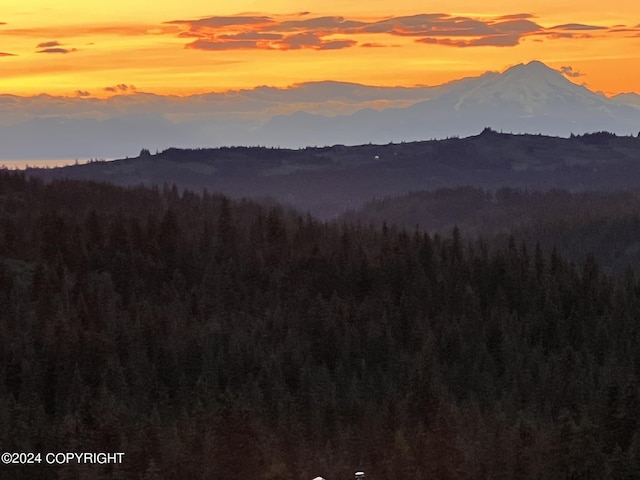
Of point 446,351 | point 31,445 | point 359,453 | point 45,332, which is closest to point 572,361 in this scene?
point 446,351

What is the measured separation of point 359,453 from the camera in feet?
440

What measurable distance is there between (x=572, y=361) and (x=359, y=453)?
2241 inches

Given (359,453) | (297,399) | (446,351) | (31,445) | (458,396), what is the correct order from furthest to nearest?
(446,351) < (458,396) < (297,399) < (359,453) < (31,445)

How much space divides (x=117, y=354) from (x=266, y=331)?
93.8 ft

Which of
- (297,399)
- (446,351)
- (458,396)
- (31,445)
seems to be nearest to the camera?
(31,445)

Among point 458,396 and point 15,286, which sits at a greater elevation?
point 15,286

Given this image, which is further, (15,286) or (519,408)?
(15,286)

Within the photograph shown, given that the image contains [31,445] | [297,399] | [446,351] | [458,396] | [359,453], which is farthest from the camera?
[446,351]

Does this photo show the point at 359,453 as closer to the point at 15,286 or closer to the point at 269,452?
the point at 269,452

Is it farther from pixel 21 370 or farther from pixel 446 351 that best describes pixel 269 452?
pixel 446 351

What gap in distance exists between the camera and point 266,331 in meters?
193

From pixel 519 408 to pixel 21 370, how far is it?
200ft

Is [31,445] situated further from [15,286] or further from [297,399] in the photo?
[15,286]

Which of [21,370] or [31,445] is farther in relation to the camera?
[21,370]
